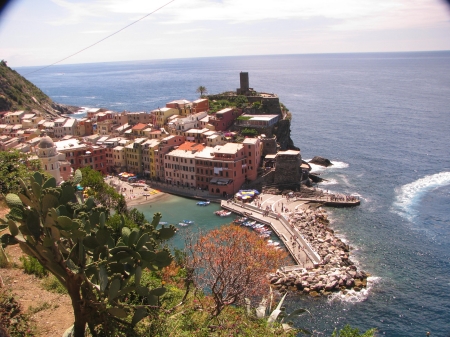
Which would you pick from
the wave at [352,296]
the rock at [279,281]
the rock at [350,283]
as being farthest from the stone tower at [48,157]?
the rock at [350,283]

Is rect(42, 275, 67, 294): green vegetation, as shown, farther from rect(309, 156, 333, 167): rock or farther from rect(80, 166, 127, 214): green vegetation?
rect(309, 156, 333, 167): rock

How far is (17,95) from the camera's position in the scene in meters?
72.6

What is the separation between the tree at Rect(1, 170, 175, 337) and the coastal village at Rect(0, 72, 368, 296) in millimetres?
16684

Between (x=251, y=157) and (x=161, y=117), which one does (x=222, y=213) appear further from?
(x=161, y=117)

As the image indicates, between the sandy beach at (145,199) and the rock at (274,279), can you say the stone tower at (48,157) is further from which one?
the rock at (274,279)

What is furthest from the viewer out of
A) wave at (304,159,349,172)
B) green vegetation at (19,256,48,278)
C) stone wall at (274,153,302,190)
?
wave at (304,159,349,172)

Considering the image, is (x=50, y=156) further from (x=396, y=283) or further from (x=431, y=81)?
(x=431, y=81)

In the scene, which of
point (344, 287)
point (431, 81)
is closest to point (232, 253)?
point (344, 287)

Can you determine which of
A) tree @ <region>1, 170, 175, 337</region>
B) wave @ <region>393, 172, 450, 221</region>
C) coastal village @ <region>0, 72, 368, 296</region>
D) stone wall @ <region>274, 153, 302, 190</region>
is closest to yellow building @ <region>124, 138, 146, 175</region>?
coastal village @ <region>0, 72, 368, 296</region>

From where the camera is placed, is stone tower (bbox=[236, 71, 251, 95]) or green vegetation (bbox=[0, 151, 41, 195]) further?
stone tower (bbox=[236, 71, 251, 95])

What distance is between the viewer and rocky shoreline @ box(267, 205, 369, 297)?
23.6 meters

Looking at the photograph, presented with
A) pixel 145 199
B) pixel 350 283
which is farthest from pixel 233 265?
pixel 145 199

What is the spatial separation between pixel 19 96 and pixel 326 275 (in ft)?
214

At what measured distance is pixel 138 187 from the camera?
138 feet
